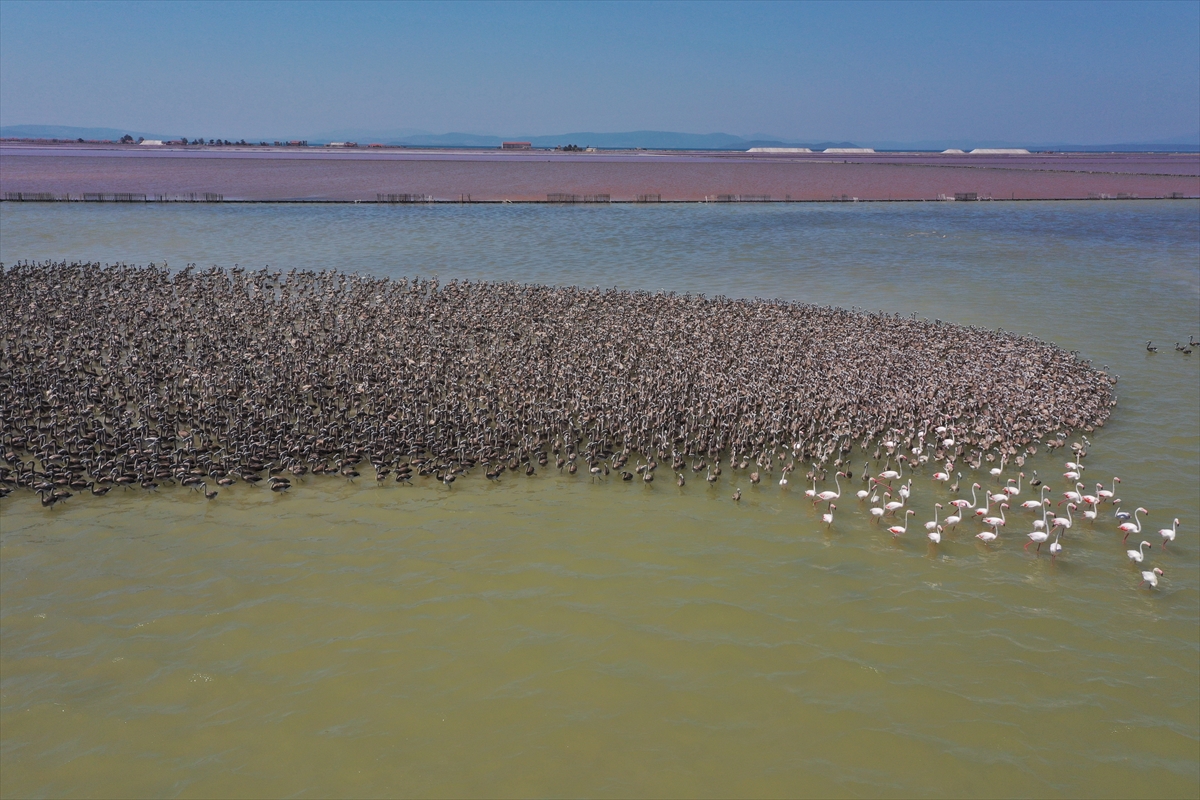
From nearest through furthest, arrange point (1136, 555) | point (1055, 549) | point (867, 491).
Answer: point (1136, 555)
point (1055, 549)
point (867, 491)

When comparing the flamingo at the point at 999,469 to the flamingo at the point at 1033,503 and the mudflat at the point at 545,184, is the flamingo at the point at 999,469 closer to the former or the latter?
the flamingo at the point at 1033,503

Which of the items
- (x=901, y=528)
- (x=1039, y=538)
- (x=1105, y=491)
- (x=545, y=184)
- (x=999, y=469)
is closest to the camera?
(x=1039, y=538)

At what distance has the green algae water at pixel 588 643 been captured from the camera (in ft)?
38.5

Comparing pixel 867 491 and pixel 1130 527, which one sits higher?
pixel 867 491

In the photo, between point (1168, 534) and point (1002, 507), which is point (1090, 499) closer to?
point (1168, 534)

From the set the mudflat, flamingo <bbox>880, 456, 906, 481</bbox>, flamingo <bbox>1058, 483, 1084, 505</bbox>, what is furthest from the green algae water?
the mudflat

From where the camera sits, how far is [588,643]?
46.3 feet

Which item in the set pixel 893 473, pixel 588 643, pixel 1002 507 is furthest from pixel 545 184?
pixel 588 643

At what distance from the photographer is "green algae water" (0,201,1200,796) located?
38.5 feet

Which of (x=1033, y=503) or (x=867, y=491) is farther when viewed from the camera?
(x=867, y=491)

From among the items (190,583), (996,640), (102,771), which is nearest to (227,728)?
(102,771)

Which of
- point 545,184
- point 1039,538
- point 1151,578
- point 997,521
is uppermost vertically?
point 545,184

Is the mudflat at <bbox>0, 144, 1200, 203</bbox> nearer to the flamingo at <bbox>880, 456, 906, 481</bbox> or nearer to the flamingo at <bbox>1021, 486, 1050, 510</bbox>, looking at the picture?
the flamingo at <bbox>880, 456, 906, 481</bbox>

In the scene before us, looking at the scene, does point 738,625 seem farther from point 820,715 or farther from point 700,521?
point 700,521
